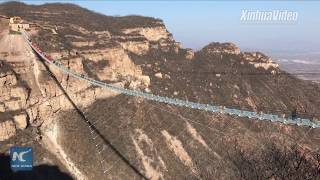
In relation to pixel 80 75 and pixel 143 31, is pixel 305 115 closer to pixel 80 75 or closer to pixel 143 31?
pixel 143 31

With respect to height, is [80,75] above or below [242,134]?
above

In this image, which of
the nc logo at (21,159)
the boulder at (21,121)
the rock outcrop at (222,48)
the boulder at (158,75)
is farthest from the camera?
the rock outcrop at (222,48)

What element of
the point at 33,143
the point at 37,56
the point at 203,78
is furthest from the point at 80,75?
the point at 203,78

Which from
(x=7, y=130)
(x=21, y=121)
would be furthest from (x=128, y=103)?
(x=7, y=130)

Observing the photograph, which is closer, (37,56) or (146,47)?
(37,56)

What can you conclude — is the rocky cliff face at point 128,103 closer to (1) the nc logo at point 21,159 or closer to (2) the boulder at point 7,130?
(2) the boulder at point 7,130

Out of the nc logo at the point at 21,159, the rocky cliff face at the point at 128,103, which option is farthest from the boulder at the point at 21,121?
the nc logo at the point at 21,159
